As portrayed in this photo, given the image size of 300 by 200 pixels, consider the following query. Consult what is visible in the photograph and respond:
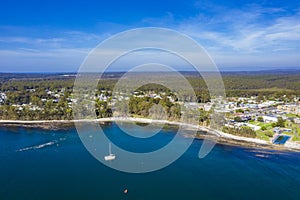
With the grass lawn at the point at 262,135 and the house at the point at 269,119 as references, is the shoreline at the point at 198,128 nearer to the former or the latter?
the grass lawn at the point at 262,135

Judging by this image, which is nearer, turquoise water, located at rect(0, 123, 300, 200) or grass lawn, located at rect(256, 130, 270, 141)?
turquoise water, located at rect(0, 123, 300, 200)

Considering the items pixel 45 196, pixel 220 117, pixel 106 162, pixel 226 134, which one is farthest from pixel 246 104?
pixel 45 196

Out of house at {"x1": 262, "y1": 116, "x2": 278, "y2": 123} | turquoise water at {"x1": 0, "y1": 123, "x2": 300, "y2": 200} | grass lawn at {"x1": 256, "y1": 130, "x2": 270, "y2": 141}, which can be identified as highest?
house at {"x1": 262, "y1": 116, "x2": 278, "y2": 123}

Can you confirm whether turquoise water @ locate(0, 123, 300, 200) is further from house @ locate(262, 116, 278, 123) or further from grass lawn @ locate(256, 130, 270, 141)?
house @ locate(262, 116, 278, 123)

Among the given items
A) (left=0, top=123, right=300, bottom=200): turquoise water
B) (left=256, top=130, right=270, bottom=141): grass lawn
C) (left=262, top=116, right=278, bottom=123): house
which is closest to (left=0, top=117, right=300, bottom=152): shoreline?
(left=256, top=130, right=270, bottom=141): grass lawn

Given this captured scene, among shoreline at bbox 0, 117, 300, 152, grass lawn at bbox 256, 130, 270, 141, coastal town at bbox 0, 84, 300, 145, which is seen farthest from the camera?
coastal town at bbox 0, 84, 300, 145

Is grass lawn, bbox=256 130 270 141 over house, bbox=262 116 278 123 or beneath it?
beneath

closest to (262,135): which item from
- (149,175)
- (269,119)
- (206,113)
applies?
(269,119)

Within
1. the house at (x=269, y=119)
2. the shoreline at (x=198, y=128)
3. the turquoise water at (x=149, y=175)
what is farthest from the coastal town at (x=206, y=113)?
the turquoise water at (x=149, y=175)
